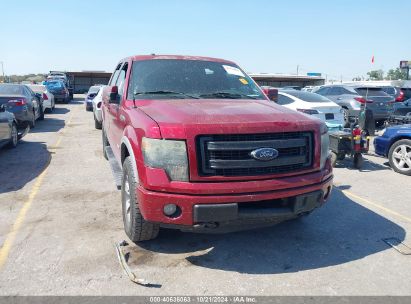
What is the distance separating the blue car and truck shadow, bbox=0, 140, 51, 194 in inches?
274

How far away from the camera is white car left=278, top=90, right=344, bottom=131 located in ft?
31.2

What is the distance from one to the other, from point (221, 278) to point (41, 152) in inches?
273

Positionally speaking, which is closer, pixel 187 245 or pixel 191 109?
pixel 191 109

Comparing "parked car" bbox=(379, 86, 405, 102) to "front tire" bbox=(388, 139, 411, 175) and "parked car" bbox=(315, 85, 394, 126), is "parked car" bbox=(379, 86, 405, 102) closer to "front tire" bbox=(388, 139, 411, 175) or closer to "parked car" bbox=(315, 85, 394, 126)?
"parked car" bbox=(315, 85, 394, 126)

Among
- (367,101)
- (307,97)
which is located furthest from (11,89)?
(367,101)

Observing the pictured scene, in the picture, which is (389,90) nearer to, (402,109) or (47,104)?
(402,109)

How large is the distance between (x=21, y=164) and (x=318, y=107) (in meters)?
7.04

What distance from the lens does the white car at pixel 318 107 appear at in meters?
9.50

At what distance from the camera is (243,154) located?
3410 millimetres

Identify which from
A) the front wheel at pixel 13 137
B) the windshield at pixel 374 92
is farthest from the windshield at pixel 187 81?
the windshield at pixel 374 92

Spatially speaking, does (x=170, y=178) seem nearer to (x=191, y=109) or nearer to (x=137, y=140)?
(x=137, y=140)

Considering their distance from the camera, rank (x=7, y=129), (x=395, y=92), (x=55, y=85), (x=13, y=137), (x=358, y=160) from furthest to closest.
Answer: (x=55, y=85), (x=395, y=92), (x=13, y=137), (x=7, y=129), (x=358, y=160)

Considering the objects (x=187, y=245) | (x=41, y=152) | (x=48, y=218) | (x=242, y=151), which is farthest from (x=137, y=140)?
(x=41, y=152)

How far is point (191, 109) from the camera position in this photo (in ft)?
12.6
